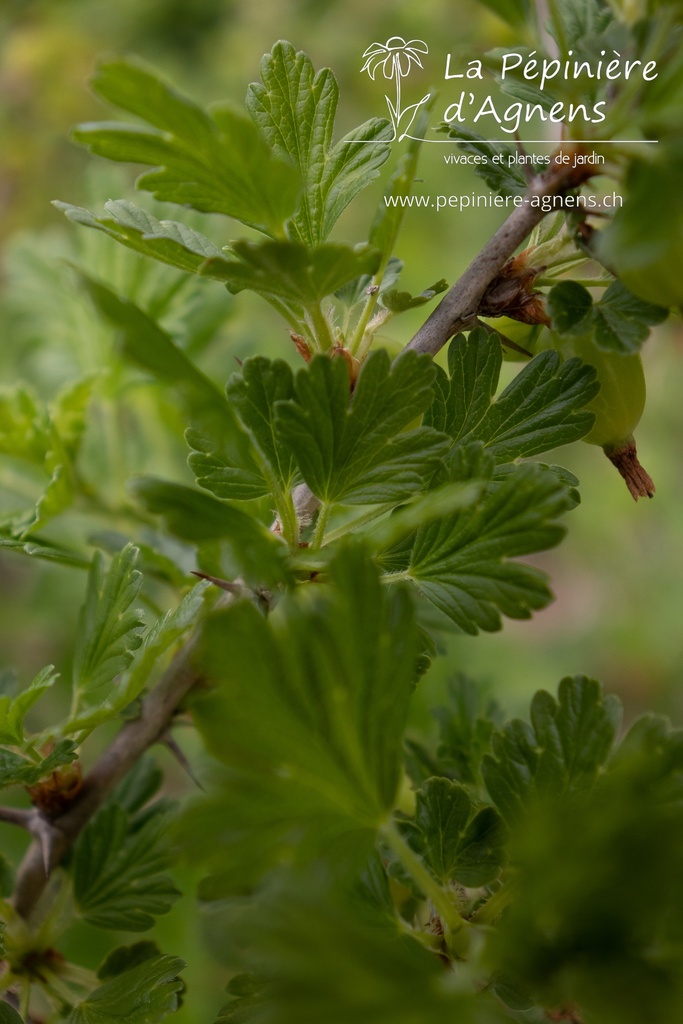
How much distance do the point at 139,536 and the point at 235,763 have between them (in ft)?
1.49

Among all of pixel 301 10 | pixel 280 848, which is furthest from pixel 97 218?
pixel 301 10

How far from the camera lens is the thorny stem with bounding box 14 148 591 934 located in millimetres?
416

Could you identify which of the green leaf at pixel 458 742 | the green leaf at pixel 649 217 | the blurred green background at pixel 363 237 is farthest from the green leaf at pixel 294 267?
the blurred green background at pixel 363 237

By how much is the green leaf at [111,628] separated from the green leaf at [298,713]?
6.8 inches

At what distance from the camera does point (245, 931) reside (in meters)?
0.28

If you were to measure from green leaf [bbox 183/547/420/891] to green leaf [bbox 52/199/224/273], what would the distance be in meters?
0.17

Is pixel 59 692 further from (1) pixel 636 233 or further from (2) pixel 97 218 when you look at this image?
(1) pixel 636 233

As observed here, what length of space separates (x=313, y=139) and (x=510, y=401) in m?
0.18

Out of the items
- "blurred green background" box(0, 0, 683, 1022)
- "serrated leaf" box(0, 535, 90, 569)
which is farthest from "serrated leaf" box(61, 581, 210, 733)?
"blurred green background" box(0, 0, 683, 1022)

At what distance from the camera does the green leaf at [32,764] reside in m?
0.45

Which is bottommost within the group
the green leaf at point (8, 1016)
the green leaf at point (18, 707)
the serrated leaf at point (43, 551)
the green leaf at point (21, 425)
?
the green leaf at point (8, 1016)

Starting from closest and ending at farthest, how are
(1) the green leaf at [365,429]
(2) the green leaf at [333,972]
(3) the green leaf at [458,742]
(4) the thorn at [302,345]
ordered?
(2) the green leaf at [333,972]
(1) the green leaf at [365,429]
(4) the thorn at [302,345]
(3) the green leaf at [458,742]

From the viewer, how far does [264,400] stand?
410mm

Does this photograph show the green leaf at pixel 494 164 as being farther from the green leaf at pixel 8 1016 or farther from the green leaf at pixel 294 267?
the green leaf at pixel 8 1016
